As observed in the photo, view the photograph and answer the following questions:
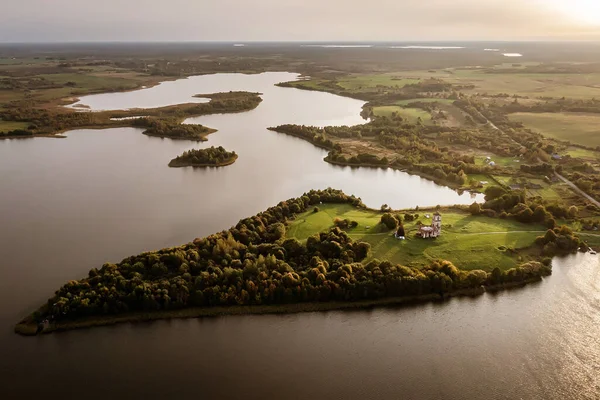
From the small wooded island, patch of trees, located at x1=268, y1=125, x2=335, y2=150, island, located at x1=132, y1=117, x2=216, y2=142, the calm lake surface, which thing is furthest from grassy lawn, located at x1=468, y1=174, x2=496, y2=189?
island, located at x1=132, y1=117, x2=216, y2=142

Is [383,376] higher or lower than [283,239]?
lower

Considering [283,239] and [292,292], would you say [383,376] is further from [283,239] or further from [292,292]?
[283,239]

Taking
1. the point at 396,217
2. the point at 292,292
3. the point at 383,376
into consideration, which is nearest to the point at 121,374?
the point at 292,292

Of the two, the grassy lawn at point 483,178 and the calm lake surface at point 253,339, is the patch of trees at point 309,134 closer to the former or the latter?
the grassy lawn at point 483,178

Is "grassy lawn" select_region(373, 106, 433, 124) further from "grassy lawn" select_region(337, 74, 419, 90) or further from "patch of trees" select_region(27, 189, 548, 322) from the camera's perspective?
"patch of trees" select_region(27, 189, 548, 322)

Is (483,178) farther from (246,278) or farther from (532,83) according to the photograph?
(532,83)

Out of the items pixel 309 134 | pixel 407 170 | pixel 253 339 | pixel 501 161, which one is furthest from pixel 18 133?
pixel 501 161

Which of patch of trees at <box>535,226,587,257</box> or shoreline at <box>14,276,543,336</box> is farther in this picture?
patch of trees at <box>535,226,587,257</box>
